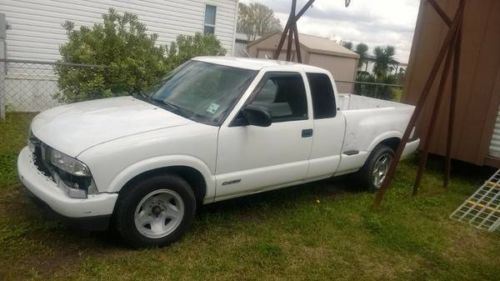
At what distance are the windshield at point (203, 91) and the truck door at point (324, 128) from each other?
0.95 m

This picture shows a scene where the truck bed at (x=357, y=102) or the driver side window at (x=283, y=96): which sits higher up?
the driver side window at (x=283, y=96)

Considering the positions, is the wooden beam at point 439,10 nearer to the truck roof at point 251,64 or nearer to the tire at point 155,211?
the truck roof at point 251,64

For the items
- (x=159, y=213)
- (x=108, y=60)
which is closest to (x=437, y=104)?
(x=159, y=213)

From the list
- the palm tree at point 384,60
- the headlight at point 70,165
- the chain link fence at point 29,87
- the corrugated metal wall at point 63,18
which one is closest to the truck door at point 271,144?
the headlight at point 70,165

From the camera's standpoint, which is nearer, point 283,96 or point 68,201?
point 68,201

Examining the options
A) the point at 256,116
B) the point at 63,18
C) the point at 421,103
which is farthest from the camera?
the point at 63,18

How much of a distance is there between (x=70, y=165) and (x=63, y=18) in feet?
32.5

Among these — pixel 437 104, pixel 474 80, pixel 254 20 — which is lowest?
pixel 437 104

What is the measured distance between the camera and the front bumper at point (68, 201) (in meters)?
3.52

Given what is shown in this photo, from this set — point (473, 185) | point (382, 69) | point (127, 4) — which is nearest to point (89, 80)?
point (127, 4)

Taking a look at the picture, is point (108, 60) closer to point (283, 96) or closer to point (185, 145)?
point (283, 96)

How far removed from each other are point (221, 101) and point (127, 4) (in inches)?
385

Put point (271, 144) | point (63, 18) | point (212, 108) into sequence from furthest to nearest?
point (63, 18), point (271, 144), point (212, 108)

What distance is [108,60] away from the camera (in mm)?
7910
